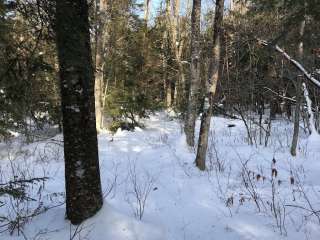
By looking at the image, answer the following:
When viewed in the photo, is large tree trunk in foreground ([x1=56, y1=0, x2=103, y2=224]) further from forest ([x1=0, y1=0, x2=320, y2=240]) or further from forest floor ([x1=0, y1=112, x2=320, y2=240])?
forest floor ([x1=0, y1=112, x2=320, y2=240])

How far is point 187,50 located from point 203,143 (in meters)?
21.8

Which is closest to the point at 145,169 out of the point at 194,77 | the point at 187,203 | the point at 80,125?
the point at 187,203

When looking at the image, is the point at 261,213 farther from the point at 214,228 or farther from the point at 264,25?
the point at 264,25

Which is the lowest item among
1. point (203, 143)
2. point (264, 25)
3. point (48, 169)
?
point (48, 169)

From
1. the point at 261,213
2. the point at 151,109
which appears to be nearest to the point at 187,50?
the point at 151,109

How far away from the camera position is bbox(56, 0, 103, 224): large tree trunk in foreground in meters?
4.39

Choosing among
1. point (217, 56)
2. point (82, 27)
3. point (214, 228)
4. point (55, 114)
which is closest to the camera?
point (82, 27)

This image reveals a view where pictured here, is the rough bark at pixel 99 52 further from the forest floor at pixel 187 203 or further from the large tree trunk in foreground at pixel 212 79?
the large tree trunk in foreground at pixel 212 79

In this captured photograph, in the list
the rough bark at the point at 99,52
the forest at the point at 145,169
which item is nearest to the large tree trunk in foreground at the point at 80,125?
the forest at the point at 145,169

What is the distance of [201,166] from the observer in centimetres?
791

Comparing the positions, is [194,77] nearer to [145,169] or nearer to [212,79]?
[212,79]

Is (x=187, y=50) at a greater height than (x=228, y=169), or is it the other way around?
(x=187, y=50)

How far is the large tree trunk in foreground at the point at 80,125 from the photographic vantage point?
4.39m

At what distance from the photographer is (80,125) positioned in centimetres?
452
